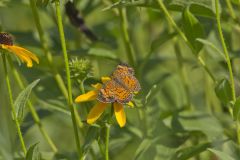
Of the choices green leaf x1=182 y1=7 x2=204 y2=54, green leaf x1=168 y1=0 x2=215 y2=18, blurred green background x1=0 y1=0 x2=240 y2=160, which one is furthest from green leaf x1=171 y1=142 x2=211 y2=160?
green leaf x1=168 y1=0 x2=215 y2=18

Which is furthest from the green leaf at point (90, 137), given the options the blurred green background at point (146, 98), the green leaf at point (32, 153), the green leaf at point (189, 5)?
the green leaf at point (189, 5)

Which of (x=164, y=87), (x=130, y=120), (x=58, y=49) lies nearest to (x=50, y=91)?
(x=58, y=49)

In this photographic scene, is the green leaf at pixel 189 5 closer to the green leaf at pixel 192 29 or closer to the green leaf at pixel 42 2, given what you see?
the green leaf at pixel 192 29

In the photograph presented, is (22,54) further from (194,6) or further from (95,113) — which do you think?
(194,6)

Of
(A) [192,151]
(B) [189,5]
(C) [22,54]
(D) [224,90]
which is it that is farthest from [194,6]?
(C) [22,54]

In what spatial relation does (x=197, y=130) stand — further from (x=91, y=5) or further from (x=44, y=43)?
(x=91, y=5)

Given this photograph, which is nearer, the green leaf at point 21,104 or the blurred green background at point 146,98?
the green leaf at point 21,104

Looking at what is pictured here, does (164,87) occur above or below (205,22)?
below
